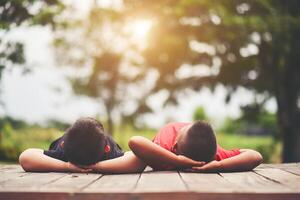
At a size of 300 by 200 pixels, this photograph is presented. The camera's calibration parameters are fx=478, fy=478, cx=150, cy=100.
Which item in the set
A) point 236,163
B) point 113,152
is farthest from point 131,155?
point 236,163

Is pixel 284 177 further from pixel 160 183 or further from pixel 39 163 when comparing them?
pixel 39 163

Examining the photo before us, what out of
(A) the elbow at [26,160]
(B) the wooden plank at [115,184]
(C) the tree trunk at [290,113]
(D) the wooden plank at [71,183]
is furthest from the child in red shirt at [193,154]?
(C) the tree trunk at [290,113]

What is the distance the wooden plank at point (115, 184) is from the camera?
9.40 feet

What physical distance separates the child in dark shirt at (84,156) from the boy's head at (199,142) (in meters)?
0.42

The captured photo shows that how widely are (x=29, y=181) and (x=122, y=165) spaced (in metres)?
0.85

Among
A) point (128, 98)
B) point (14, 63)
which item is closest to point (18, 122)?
point (128, 98)

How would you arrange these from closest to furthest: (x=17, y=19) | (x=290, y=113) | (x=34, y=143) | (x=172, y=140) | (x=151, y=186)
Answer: (x=151, y=186)
(x=172, y=140)
(x=17, y=19)
(x=290, y=113)
(x=34, y=143)

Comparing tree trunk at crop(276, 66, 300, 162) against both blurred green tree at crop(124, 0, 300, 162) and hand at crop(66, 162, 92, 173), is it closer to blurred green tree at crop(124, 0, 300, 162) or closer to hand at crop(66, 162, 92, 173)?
blurred green tree at crop(124, 0, 300, 162)

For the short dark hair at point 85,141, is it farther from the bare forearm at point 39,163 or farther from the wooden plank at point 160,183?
the wooden plank at point 160,183

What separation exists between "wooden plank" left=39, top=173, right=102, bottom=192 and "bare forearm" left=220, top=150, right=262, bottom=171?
3.52 ft

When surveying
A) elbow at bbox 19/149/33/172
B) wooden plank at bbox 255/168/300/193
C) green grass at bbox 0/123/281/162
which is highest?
elbow at bbox 19/149/33/172

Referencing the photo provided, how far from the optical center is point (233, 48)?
12.8 metres

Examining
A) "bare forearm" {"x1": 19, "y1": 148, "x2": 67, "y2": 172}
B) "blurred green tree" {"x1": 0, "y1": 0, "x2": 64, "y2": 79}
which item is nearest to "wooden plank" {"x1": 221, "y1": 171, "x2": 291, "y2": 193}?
"bare forearm" {"x1": 19, "y1": 148, "x2": 67, "y2": 172}

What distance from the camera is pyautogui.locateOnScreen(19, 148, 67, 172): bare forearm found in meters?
4.03
